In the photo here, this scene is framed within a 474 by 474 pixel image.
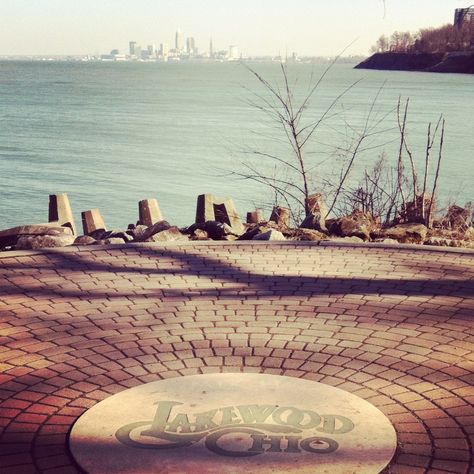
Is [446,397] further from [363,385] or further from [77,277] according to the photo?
[77,277]

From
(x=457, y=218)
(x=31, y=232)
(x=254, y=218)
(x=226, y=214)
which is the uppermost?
Answer: (x=31, y=232)

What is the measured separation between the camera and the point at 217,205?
13227 mm

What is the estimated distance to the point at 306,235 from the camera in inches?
410

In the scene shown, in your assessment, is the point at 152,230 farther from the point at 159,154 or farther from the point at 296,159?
the point at 159,154

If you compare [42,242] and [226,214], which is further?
[226,214]

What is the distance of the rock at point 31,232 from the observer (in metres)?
9.84

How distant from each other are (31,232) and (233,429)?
658 centimetres

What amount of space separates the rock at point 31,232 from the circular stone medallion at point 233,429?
5526 mm

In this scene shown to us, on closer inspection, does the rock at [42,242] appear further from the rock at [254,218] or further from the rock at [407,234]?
the rock at [254,218]

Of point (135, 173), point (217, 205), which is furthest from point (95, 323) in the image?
point (135, 173)

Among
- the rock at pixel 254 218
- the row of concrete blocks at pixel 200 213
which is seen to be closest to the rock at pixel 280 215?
the row of concrete blocks at pixel 200 213

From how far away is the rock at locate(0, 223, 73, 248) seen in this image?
9844 millimetres

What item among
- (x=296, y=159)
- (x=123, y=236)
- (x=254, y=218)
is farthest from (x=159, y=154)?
(x=123, y=236)

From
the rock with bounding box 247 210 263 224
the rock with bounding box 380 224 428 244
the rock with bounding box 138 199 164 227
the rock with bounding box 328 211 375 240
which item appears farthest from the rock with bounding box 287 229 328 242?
the rock with bounding box 247 210 263 224
